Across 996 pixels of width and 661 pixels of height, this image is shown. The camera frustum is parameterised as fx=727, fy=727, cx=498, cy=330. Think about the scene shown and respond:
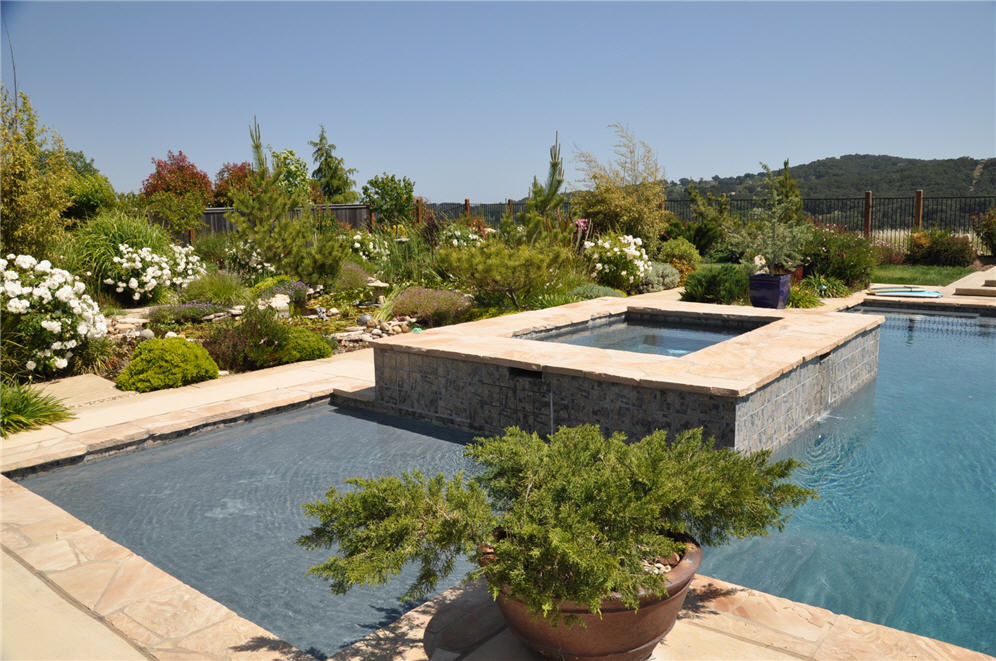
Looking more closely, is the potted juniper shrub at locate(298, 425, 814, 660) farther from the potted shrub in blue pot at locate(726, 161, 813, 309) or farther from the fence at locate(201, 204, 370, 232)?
the fence at locate(201, 204, 370, 232)

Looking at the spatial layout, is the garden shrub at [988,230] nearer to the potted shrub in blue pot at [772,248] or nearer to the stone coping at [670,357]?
the potted shrub in blue pot at [772,248]

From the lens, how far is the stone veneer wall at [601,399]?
464 centimetres

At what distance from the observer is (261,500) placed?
4.48m

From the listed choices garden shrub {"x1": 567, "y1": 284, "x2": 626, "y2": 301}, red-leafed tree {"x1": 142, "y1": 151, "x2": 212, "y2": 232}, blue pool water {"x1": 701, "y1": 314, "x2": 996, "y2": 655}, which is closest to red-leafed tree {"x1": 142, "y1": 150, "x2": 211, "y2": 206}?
red-leafed tree {"x1": 142, "y1": 151, "x2": 212, "y2": 232}

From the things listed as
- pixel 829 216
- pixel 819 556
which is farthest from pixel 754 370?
pixel 829 216

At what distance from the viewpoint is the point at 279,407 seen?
638cm

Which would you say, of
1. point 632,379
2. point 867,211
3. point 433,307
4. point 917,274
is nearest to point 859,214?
point 867,211

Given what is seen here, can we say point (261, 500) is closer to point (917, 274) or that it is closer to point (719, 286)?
point (719, 286)

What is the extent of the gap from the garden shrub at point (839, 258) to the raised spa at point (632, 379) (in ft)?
21.0

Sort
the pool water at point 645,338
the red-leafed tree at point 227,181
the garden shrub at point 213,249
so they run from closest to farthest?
1. the pool water at point 645,338
2. the garden shrub at point 213,249
3. the red-leafed tree at point 227,181

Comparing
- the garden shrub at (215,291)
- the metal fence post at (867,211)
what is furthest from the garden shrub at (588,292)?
the metal fence post at (867,211)

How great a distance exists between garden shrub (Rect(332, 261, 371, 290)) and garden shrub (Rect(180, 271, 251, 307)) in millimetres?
1496

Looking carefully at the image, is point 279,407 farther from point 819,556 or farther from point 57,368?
point 819,556

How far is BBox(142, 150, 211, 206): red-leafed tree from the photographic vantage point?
25.3 meters
